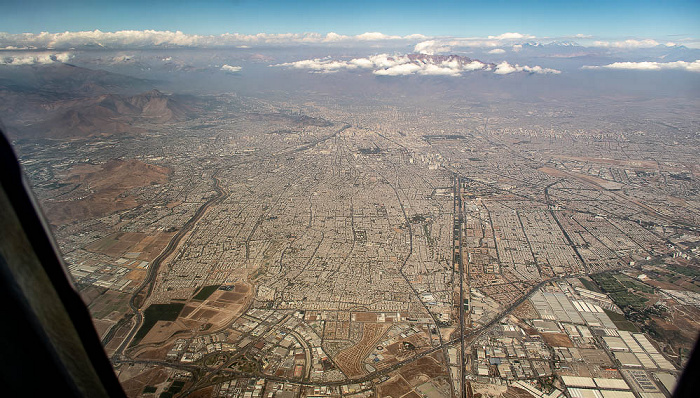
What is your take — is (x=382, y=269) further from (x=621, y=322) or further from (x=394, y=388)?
(x=621, y=322)

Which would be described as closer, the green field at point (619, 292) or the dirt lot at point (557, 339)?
the dirt lot at point (557, 339)

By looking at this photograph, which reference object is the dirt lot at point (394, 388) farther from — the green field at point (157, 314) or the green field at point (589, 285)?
the green field at point (589, 285)

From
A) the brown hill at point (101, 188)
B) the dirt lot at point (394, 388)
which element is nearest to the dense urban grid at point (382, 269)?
the dirt lot at point (394, 388)

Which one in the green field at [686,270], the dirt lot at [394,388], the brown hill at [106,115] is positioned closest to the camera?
the dirt lot at [394,388]

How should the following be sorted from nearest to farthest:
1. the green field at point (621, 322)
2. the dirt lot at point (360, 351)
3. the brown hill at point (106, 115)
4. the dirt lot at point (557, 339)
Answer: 1. the dirt lot at point (360, 351)
2. the dirt lot at point (557, 339)
3. the green field at point (621, 322)
4. the brown hill at point (106, 115)

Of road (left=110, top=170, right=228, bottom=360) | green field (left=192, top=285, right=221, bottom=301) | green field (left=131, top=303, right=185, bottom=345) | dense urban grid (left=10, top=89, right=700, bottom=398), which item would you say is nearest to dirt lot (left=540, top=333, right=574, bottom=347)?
dense urban grid (left=10, top=89, right=700, bottom=398)

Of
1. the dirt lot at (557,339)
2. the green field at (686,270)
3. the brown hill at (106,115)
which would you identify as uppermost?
the brown hill at (106,115)
